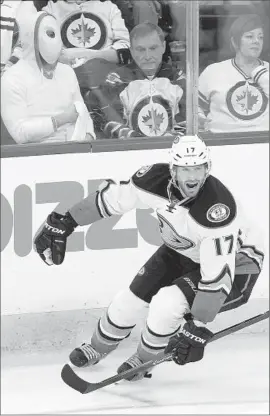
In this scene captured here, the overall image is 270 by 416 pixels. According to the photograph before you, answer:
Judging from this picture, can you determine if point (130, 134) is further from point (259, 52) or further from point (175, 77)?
point (259, 52)

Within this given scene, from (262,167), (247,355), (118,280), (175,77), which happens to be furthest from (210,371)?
(175,77)

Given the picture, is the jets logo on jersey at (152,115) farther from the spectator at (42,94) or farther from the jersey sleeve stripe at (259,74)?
the jersey sleeve stripe at (259,74)

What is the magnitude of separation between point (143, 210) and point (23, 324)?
2.37 feet

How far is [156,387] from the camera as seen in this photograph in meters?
4.45

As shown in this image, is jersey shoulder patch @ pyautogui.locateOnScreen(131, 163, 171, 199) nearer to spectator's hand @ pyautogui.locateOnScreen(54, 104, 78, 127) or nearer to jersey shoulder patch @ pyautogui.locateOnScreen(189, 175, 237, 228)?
jersey shoulder patch @ pyautogui.locateOnScreen(189, 175, 237, 228)

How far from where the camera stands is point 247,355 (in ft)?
15.5

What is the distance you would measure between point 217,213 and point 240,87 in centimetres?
119

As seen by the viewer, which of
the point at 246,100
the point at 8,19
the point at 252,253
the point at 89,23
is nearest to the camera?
the point at 252,253

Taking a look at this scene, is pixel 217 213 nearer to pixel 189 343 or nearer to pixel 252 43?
pixel 189 343

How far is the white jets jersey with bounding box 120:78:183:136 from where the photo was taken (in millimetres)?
4871

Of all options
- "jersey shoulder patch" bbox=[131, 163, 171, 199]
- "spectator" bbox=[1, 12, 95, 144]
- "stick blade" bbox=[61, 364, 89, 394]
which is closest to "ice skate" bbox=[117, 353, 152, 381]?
"stick blade" bbox=[61, 364, 89, 394]

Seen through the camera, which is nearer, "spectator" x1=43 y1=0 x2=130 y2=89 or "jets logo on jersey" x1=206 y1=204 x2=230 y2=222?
"jets logo on jersey" x1=206 y1=204 x2=230 y2=222

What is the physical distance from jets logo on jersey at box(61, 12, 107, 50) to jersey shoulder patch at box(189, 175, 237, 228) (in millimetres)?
1098

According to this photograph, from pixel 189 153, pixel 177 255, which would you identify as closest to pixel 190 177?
pixel 189 153
